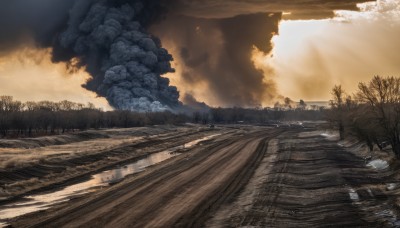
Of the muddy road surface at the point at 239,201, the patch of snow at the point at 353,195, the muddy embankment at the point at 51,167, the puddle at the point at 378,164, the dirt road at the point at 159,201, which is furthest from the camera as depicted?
the puddle at the point at 378,164

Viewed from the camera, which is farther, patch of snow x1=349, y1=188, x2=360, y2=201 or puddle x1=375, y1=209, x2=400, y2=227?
patch of snow x1=349, y1=188, x2=360, y2=201

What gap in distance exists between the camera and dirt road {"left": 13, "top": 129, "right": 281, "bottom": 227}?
718 inches

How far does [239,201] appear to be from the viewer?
22219 millimetres

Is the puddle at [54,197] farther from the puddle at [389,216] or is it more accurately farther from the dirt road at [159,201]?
the puddle at [389,216]

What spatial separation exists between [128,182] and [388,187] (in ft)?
53.7

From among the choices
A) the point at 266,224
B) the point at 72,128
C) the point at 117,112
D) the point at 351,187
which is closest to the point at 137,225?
the point at 266,224

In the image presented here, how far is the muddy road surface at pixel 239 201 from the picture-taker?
17.8 m

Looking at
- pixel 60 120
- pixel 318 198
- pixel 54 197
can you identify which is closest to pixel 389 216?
pixel 318 198

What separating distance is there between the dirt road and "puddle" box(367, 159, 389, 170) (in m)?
9.20

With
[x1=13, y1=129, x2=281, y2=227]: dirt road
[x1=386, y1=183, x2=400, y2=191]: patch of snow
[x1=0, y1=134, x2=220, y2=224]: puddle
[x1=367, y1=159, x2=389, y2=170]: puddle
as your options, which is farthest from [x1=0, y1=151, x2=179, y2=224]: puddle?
[x1=367, y1=159, x2=389, y2=170]: puddle

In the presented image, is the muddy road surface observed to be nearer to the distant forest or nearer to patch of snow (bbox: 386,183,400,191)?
patch of snow (bbox: 386,183,400,191)

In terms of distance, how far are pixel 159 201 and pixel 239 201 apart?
4.06m

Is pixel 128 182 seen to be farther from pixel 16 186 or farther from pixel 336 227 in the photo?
pixel 336 227

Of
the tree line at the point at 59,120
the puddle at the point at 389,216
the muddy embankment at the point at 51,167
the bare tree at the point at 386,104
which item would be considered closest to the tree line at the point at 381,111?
the bare tree at the point at 386,104
